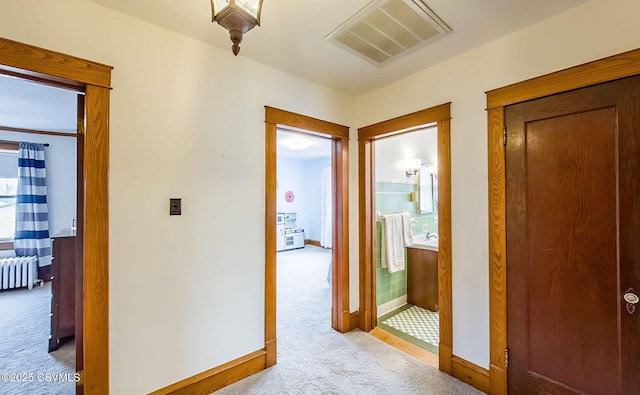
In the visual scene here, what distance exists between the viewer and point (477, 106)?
1990 mm

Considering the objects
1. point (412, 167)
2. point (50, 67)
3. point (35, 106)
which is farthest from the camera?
point (412, 167)

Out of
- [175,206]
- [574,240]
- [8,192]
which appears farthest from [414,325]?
[8,192]

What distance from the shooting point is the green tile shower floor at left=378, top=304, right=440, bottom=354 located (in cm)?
266

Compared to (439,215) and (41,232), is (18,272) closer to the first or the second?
(41,232)

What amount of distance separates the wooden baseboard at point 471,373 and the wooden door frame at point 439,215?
44mm

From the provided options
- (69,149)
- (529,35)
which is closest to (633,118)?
(529,35)

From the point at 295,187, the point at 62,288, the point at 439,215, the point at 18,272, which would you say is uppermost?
the point at 295,187

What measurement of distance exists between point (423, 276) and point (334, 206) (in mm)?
1575

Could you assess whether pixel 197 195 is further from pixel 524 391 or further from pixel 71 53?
pixel 524 391

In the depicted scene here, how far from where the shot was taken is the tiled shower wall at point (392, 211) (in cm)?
323

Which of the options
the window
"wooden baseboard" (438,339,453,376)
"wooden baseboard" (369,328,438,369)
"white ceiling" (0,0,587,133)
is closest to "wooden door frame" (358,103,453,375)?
"wooden baseboard" (438,339,453,376)

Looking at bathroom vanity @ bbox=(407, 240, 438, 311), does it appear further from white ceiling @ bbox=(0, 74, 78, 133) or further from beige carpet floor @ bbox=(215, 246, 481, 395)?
white ceiling @ bbox=(0, 74, 78, 133)

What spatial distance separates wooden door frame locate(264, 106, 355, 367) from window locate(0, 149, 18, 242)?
4816 millimetres

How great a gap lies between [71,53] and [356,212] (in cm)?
249
